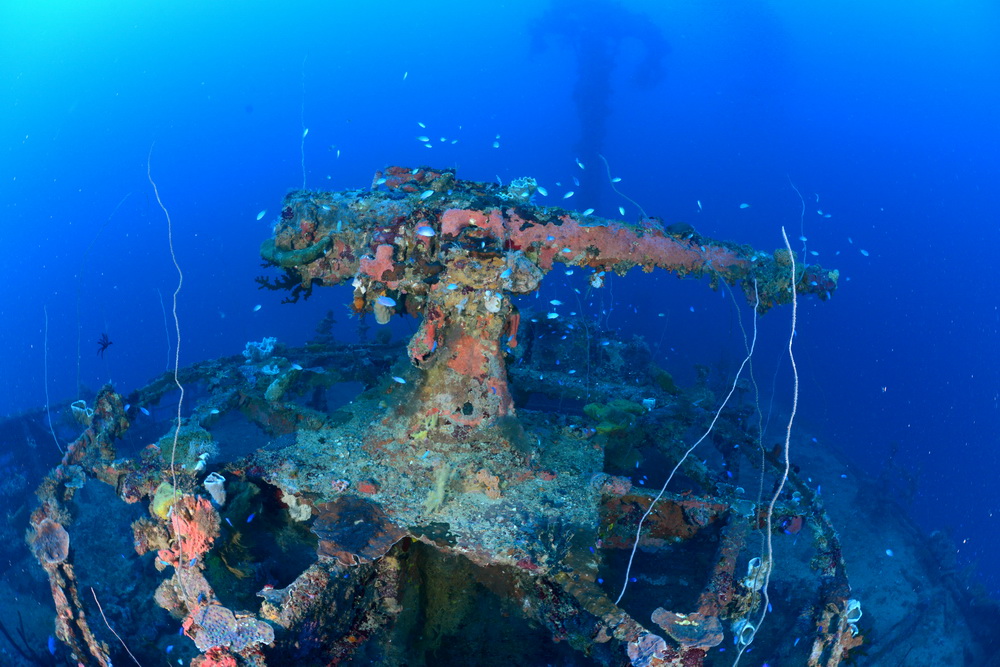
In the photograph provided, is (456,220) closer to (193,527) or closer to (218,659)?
(193,527)

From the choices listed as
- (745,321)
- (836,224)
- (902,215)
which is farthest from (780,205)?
(745,321)

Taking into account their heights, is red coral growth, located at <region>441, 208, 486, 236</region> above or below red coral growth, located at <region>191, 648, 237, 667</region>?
above

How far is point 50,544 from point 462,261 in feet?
16.9

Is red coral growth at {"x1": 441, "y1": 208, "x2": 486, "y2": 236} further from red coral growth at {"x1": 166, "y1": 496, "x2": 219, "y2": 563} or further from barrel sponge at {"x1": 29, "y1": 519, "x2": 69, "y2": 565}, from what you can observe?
barrel sponge at {"x1": 29, "y1": 519, "x2": 69, "y2": 565}

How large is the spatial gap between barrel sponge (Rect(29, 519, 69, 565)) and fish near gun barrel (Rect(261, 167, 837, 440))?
11.3 feet

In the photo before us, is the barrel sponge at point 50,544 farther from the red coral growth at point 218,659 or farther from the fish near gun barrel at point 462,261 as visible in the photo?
the fish near gun barrel at point 462,261

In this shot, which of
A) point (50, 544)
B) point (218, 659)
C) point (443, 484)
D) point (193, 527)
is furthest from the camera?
point (443, 484)

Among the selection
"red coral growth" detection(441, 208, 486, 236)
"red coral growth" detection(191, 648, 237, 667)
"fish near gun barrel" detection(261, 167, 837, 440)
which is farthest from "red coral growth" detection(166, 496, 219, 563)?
"red coral growth" detection(441, 208, 486, 236)

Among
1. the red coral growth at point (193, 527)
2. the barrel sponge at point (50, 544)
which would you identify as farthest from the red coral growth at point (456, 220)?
the barrel sponge at point (50, 544)

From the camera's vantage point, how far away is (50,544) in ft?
17.9

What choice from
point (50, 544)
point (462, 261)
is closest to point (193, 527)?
point (50, 544)

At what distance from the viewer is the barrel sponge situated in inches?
213

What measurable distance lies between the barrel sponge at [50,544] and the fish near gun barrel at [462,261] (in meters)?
3.44

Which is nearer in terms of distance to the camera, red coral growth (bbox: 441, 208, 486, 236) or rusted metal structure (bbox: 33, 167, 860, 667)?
rusted metal structure (bbox: 33, 167, 860, 667)
